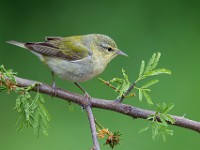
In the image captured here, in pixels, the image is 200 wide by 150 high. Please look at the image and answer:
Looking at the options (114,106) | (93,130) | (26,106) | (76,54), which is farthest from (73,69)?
A: (93,130)

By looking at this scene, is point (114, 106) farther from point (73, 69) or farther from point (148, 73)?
point (73, 69)

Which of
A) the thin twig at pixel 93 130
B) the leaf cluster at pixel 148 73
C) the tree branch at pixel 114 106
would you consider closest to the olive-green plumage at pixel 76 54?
the tree branch at pixel 114 106

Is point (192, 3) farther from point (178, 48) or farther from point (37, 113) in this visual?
point (37, 113)

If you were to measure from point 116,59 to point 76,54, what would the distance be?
77.8 inches

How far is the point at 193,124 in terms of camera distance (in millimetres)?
2842

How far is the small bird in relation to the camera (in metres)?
4.11

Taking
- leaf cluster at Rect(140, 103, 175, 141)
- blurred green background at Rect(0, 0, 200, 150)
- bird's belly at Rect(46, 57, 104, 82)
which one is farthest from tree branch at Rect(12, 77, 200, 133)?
blurred green background at Rect(0, 0, 200, 150)

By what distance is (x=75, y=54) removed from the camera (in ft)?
14.5

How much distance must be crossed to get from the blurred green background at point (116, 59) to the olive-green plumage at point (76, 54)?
123 cm

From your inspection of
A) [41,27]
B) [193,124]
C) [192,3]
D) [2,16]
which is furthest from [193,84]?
[193,124]

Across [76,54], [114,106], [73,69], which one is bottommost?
[114,106]

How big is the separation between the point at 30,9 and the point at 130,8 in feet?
4.51

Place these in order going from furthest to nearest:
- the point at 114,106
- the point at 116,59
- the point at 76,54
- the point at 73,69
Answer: the point at 116,59, the point at 76,54, the point at 73,69, the point at 114,106

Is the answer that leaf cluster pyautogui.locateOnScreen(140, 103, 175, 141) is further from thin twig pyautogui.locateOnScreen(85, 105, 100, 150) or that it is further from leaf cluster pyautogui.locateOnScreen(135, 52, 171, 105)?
thin twig pyautogui.locateOnScreen(85, 105, 100, 150)
